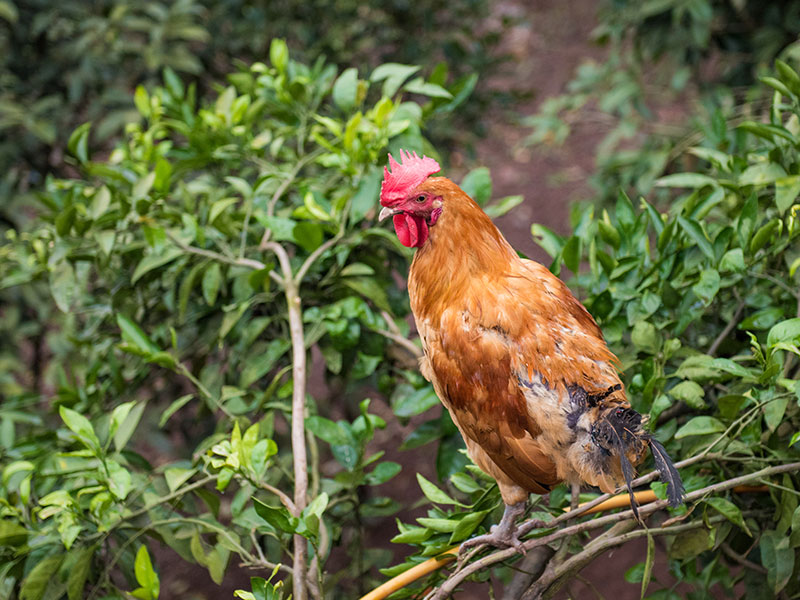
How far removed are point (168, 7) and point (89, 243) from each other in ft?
6.59

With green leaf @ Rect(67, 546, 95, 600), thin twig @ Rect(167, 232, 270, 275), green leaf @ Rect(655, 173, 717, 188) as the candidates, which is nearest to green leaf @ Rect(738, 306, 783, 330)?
green leaf @ Rect(655, 173, 717, 188)

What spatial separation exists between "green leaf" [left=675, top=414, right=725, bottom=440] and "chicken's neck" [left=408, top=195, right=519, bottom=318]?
0.47 m

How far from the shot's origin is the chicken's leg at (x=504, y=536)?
1363 mm

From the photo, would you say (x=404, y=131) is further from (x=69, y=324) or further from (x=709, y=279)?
(x=69, y=324)

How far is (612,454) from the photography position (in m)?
1.27

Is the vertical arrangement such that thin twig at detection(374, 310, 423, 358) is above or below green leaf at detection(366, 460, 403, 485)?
above

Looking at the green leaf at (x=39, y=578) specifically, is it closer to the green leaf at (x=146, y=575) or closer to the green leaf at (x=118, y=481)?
the green leaf at (x=118, y=481)

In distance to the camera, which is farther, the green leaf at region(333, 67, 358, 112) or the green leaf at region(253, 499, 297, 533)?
the green leaf at region(333, 67, 358, 112)

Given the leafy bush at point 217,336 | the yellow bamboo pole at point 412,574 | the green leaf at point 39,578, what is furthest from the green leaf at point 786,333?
the green leaf at point 39,578

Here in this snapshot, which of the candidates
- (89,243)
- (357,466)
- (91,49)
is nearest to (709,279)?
(357,466)

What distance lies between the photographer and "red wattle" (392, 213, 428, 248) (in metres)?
1.48

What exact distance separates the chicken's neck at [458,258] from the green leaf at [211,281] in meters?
0.62

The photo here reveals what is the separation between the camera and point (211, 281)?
72.4 inches

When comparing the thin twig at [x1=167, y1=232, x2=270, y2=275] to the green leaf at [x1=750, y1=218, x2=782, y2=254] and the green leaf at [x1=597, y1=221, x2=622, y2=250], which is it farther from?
the green leaf at [x1=750, y1=218, x2=782, y2=254]
